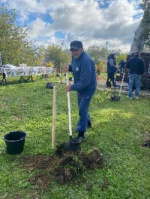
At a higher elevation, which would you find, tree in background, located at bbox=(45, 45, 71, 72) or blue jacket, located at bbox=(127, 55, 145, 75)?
tree in background, located at bbox=(45, 45, 71, 72)

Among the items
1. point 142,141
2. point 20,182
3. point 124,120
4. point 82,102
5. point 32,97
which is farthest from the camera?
point 32,97

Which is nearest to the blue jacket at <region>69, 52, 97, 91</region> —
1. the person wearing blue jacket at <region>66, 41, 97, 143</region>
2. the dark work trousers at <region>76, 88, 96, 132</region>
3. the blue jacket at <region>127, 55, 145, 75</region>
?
the person wearing blue jacket at <region>66, 41, 97, 143</region>

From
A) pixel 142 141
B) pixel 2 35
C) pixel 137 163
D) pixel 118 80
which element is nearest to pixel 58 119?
pixel 142 141

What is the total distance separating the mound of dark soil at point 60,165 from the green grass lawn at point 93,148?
84 millimetres

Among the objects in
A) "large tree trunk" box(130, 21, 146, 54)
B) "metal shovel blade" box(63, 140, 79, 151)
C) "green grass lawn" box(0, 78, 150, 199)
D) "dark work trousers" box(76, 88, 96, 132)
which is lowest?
"green grass lawn" box(0, 78, 150, 199)

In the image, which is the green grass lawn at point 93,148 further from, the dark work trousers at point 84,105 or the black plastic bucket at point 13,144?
the dark work trousers at point 84,105

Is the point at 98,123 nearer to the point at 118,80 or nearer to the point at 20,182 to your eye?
the point at 20,182

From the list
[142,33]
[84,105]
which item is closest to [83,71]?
[84,105]

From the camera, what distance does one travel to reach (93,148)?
399cm

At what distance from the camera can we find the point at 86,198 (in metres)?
2.87

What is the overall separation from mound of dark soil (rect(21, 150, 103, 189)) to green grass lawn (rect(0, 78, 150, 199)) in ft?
0.28

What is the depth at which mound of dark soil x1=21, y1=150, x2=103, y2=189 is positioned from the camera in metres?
3.17

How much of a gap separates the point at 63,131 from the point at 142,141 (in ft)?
6.89

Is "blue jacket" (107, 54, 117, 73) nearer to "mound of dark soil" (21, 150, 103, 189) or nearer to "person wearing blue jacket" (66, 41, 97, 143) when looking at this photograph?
"person wearing blue jacket" (66, 41, 97, 143)
